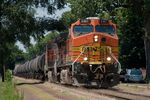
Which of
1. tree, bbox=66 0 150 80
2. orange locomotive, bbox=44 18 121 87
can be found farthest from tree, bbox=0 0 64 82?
orange locomotive, bbox=44 18 121 87

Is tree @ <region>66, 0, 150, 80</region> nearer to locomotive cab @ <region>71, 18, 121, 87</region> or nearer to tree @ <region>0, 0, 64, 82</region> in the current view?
tree @ <region>0, 0, 64, 82</region>

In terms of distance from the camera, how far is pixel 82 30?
18312 millimetres

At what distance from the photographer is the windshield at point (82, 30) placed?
18.1 m

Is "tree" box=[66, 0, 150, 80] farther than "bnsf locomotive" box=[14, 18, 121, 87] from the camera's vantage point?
Yes

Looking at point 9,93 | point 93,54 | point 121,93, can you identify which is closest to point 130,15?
point 93,54

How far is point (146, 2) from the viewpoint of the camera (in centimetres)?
2456

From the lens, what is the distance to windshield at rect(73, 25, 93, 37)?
18.1 meters

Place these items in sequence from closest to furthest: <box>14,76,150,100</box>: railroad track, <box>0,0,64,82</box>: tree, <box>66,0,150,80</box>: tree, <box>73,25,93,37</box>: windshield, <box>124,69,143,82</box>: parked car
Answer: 1. <box>14,76,150,100</box>: railroad track
2. <box>73,25,93,37</box>: windshield
3. <box>0,0,64,82</box>: tree
4. <box>66,0,150,80</box>: tree
5. <box>124,69,143,82</box>: parked car

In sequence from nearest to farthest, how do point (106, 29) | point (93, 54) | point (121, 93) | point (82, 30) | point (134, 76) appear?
point (121, 93), point (93, 54), point (82, 30), point (106, 29), point (134, 76)

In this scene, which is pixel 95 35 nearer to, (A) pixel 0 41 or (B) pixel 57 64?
(B) pixel 57 64

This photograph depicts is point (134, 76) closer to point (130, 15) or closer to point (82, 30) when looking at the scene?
point (130, 15)

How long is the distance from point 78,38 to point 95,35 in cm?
117

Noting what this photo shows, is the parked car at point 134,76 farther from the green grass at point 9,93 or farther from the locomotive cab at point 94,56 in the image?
the green grass at point 9,93

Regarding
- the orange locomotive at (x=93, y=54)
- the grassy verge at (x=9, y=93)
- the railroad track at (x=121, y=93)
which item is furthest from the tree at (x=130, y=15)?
the grassy verge at (x=9, y=93)
